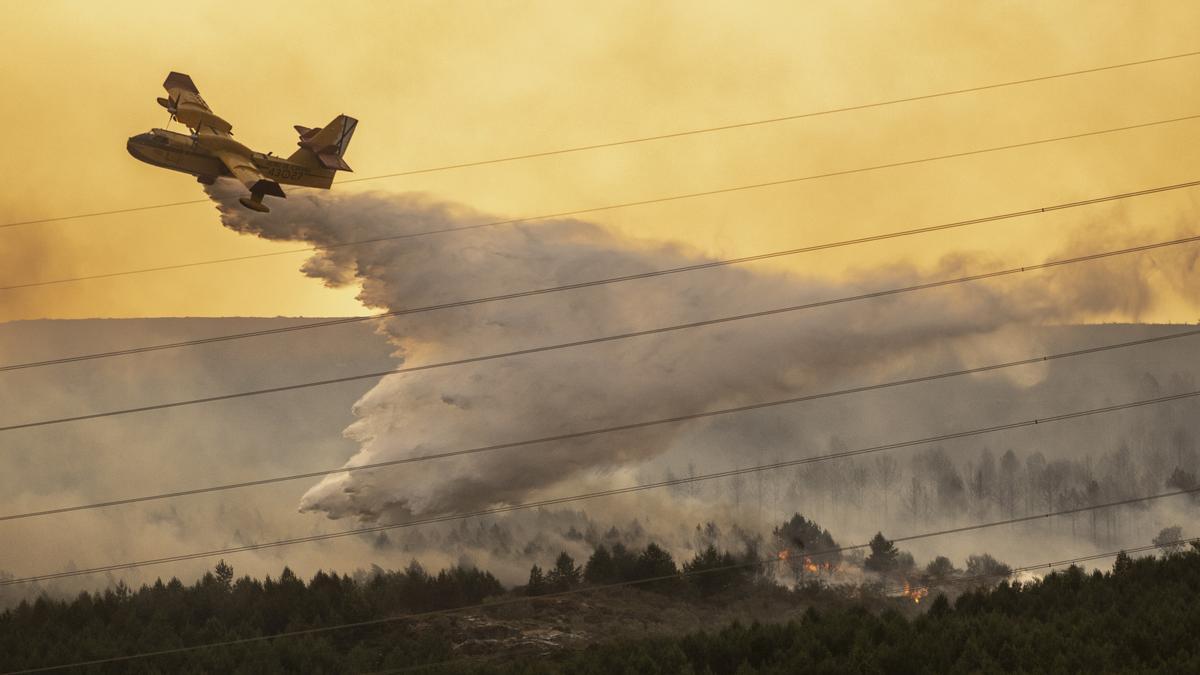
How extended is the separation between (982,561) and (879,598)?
28.8m

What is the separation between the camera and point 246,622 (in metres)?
106

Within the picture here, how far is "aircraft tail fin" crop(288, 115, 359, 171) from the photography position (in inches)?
2719

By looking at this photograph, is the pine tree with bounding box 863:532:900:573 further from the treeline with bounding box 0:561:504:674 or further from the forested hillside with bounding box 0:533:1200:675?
the treeline with bounding box 0:561:504:674

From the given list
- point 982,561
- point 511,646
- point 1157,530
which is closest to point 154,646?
point 511,646

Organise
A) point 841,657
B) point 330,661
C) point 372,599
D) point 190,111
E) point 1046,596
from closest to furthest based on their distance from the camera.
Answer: point 190,111 < point 841,657 < point 1046,596 < point 330,661 < point 372,599

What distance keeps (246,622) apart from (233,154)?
47613 millimetres

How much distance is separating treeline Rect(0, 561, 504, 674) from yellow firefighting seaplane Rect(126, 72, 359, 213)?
1286 inches

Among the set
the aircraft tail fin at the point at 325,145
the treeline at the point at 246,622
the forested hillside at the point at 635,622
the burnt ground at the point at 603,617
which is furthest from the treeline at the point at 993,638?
the aircraft tail fin at the point at 325,145

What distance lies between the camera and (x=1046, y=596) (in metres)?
87.2

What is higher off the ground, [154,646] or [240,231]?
[240,231]

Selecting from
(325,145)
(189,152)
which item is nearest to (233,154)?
(189,152)

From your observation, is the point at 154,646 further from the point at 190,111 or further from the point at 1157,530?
the point at 1157,530

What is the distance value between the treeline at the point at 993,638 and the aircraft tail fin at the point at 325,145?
83.0 ft

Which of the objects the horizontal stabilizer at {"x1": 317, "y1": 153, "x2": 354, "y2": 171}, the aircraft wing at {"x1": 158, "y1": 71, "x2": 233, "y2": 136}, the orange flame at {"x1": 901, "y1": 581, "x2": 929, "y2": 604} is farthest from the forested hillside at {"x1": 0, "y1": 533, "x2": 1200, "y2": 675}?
the aircraft wing at {"x1": 158, "y1": 71, "x2": 233, "y2": 136}
